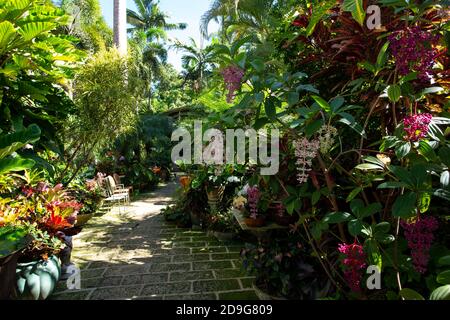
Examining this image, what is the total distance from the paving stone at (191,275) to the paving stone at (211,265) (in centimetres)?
12

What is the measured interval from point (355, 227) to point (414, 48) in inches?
35.0

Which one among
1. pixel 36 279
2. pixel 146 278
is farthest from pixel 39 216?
pixel 146 278

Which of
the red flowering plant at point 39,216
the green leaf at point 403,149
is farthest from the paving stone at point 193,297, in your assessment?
the green leaf at point 403,149

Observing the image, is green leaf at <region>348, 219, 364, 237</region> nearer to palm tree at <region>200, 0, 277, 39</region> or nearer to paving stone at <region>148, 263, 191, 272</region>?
Answer: paving stone at <region>148, 263, 191, 272</region>

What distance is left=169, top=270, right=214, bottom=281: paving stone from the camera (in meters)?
3.07

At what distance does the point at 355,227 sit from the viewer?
1.46 m

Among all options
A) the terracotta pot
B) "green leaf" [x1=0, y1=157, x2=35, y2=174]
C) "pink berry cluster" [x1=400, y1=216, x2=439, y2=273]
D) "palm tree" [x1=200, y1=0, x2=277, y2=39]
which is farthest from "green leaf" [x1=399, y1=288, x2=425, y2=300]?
"palm tree" [x1=200, y1=0, x2=277, y2=39]

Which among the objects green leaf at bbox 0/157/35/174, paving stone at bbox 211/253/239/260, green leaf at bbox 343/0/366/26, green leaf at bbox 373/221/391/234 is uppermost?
green leaf at bbox 343/0/366/26

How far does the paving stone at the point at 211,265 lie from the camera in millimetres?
3379

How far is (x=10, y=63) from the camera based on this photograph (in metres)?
2.63

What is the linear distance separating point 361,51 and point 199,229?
4.02 m
